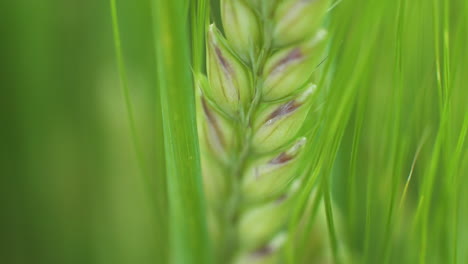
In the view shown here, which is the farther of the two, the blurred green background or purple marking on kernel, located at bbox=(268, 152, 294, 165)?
the blurred green background

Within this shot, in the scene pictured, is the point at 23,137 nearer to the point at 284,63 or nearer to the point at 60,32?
the point at 60,32

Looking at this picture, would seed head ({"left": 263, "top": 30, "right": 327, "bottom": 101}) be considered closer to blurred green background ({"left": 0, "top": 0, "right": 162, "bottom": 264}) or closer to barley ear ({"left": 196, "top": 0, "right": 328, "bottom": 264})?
barley ear ({"left": 196, "top": 0, "right": 328, "bottom": 264})

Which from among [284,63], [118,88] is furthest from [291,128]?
[118,88]

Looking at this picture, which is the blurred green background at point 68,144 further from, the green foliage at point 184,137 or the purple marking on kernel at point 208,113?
the purple marking on kernel at point 208,113

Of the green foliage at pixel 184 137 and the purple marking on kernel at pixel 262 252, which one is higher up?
the green foliage at pixel 184 137

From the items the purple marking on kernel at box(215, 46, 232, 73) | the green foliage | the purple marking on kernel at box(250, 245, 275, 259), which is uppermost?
the purple marking on kernel at box(215, 46, 232, 73)

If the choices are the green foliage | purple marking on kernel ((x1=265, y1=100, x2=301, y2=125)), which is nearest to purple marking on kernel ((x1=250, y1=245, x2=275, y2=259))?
the green foliage

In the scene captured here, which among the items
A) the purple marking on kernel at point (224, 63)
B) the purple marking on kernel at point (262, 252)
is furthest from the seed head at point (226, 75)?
the purple marking on kernel at point (262, 252)

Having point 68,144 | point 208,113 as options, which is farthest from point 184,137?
point 68,144
